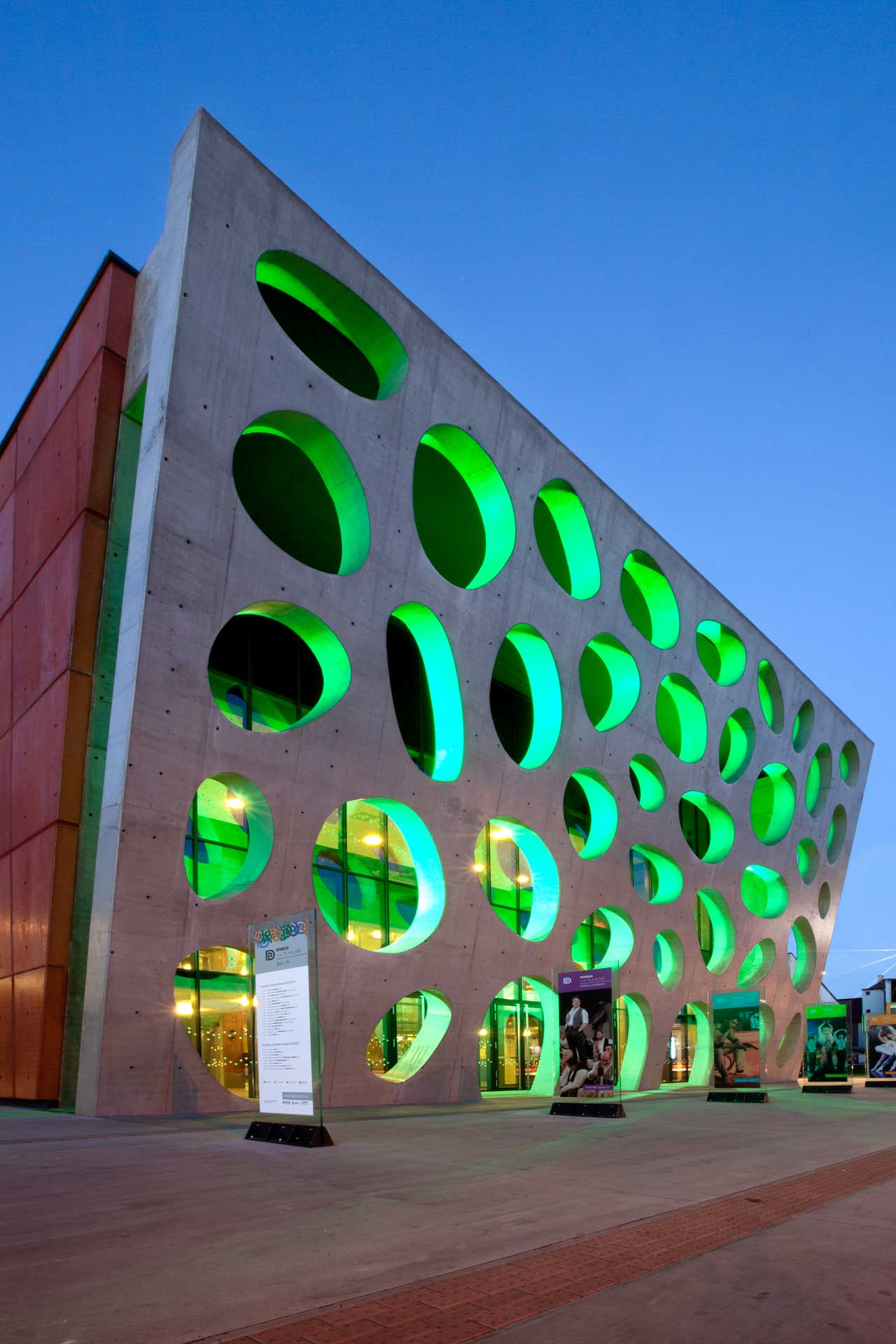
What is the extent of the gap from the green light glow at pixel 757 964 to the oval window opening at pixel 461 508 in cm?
1519

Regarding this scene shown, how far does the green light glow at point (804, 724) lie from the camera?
35.8 meters

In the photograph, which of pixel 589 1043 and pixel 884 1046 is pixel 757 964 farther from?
pixel 589 1043

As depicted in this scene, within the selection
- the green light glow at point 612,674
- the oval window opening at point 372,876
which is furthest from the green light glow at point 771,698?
the oval window opening at point 372,876

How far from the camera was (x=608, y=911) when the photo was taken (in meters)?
24.6

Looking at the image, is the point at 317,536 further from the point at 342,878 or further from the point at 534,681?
the point at 342,878

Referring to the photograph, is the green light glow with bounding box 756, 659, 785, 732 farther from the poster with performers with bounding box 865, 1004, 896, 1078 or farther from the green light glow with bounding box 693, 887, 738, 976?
the poster with performers with bounding box 865, 1004, 896, 1078

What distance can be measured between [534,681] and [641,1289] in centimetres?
1809

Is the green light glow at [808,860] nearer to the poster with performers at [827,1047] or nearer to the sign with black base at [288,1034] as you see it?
the poster with performers at [827,1047]

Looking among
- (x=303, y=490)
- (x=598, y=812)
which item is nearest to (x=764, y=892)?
(x=598, y=812)

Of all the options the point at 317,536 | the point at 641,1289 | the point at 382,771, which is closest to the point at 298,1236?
the point at 641,1289

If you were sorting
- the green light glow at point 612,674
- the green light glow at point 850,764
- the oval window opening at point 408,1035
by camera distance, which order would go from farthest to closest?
the green light glow at point 850,764 < the green light glow at point 612,674 < the oval window opening at point 408,1035

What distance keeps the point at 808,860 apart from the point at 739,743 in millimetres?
6619

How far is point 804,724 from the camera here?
36.2 metres

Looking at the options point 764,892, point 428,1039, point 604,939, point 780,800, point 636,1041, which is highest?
point 780,800
